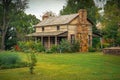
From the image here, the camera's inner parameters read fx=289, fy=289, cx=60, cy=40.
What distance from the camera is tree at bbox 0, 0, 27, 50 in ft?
169

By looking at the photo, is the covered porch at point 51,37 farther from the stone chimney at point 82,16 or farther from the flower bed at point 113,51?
the flower bed at point 113,51

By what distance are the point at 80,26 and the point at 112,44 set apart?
9.48 m

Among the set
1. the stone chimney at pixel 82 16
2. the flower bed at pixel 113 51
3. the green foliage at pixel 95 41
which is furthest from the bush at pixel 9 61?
the green foliage at pixel 95 41

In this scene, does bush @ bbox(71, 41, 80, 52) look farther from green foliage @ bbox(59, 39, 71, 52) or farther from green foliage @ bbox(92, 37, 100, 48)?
green foliage @ bbox(92, 37, 100, 48)

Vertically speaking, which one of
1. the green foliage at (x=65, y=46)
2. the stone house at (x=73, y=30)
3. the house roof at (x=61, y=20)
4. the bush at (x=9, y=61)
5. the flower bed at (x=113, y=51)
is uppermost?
the house roof at (x=61, y=20)

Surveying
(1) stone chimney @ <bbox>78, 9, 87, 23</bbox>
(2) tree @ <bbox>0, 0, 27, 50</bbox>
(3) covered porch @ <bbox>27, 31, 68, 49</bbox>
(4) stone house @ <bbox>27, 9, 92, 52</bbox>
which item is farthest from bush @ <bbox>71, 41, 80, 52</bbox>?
(2) tree @ <bbox>0, 0, 27, 50</bbox>

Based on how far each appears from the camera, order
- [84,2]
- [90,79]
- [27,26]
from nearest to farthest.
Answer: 1. [90,79]
2. [84,2]
3. [27,26]

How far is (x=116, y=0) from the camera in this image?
856 inches

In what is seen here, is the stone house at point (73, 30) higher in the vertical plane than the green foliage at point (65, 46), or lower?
higher

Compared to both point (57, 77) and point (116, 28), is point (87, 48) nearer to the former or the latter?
point (116, 28)

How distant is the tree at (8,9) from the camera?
51562mm

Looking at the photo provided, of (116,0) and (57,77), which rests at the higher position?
(116,0)

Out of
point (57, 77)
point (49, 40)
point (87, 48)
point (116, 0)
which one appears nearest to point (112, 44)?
point (87, 48)

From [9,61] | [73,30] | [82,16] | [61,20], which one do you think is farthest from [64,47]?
[9,61]
